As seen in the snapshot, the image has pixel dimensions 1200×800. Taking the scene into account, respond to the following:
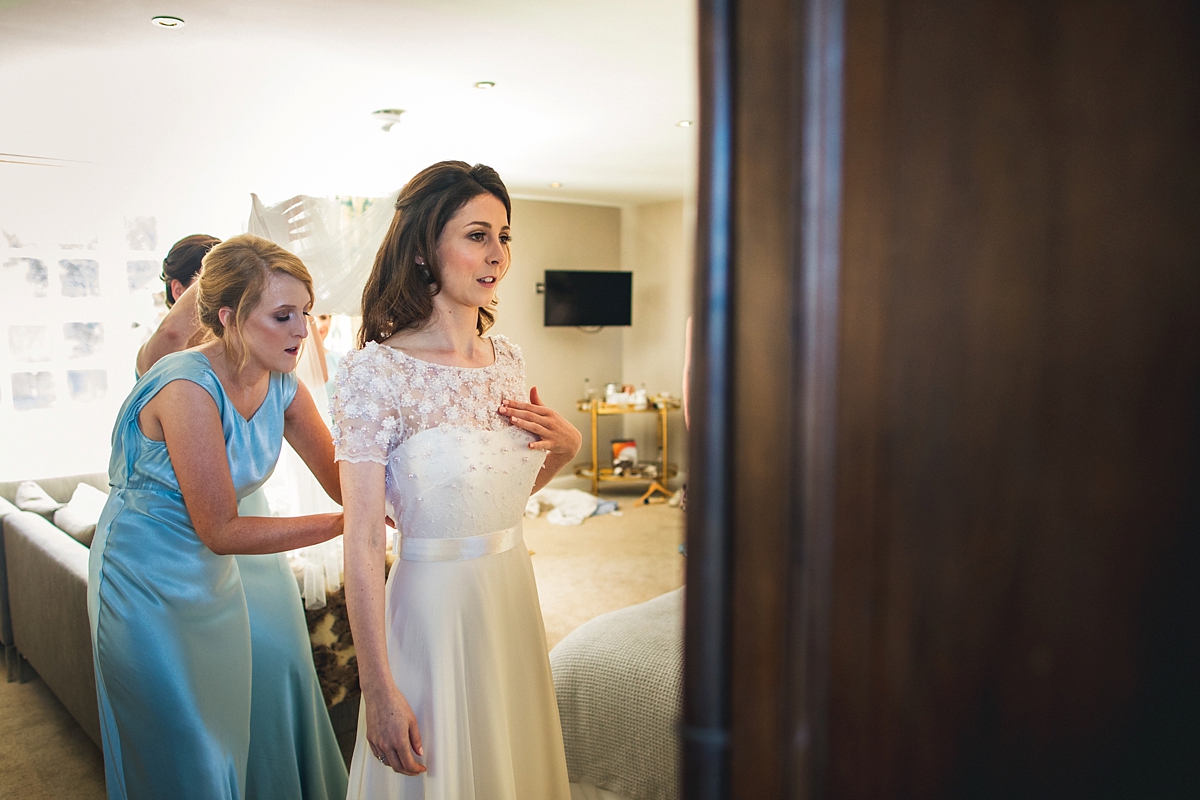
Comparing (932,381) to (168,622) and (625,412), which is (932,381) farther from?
(625,412)

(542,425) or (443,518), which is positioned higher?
(542,425)

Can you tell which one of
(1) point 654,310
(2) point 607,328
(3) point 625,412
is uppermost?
(1) point 654,310

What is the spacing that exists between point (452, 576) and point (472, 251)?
0.58 metres

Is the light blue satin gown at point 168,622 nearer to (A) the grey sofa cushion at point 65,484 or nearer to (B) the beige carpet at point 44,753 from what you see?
(B) the beige carpet at point 44,753

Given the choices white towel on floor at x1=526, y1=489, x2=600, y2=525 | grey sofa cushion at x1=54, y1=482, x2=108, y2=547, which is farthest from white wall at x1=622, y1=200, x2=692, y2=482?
grey sofa cushion at x1=54, y1=482, x2=108, y2=547

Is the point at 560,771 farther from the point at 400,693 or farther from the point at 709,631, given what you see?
the point at 709,631

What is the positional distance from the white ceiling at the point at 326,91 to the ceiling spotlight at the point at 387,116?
8 cm

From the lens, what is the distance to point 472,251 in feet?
4.42

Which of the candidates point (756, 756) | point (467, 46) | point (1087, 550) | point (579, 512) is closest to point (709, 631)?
point (756, 756)

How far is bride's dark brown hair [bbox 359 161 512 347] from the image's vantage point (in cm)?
134

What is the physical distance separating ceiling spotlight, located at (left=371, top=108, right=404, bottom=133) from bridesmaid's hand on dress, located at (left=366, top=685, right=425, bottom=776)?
337 centimetres

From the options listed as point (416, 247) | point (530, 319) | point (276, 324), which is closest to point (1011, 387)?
point (416, 247)

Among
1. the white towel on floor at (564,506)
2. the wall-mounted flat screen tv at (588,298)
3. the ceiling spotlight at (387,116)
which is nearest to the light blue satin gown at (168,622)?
the ceiling spotlight at (387,116)

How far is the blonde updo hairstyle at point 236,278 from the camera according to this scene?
1.59 metres
